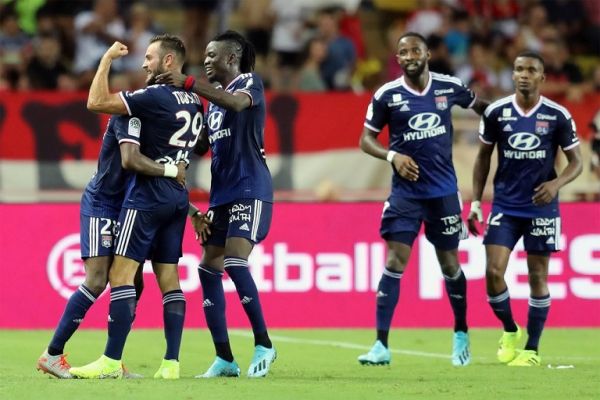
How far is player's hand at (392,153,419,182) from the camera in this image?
11.0 meters

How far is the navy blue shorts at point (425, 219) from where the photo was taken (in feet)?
36.7

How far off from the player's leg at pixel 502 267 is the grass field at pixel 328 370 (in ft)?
0.73

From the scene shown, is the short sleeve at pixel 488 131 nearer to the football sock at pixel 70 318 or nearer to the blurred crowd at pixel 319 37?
the football sock at pixel 70 318

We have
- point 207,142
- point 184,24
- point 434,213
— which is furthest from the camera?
point 184,24

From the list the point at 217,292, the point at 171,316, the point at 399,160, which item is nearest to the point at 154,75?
the point at 171,316

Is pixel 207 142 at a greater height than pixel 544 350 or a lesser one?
greater

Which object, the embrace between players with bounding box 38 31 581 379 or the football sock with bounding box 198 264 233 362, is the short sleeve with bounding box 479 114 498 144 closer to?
the embrace between players with bounding box 38 31 581 379

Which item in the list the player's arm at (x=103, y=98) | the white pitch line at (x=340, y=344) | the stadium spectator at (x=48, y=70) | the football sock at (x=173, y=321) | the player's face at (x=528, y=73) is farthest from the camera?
the stadium spectator at (x=48, y=70)

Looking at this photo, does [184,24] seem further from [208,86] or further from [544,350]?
[208,86]

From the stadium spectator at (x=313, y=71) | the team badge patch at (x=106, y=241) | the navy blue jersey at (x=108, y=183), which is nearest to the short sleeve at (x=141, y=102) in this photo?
the navy blue jersey at (x=108, y=183)

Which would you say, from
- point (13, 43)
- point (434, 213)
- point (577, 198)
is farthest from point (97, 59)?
point (434, 213)

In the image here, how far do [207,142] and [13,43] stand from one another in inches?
358

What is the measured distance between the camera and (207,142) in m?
10.1

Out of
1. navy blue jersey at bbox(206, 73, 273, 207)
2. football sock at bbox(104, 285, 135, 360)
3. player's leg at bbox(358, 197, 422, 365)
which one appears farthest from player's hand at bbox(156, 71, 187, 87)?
player's leg at bbox(358, 197, 422, 365)
